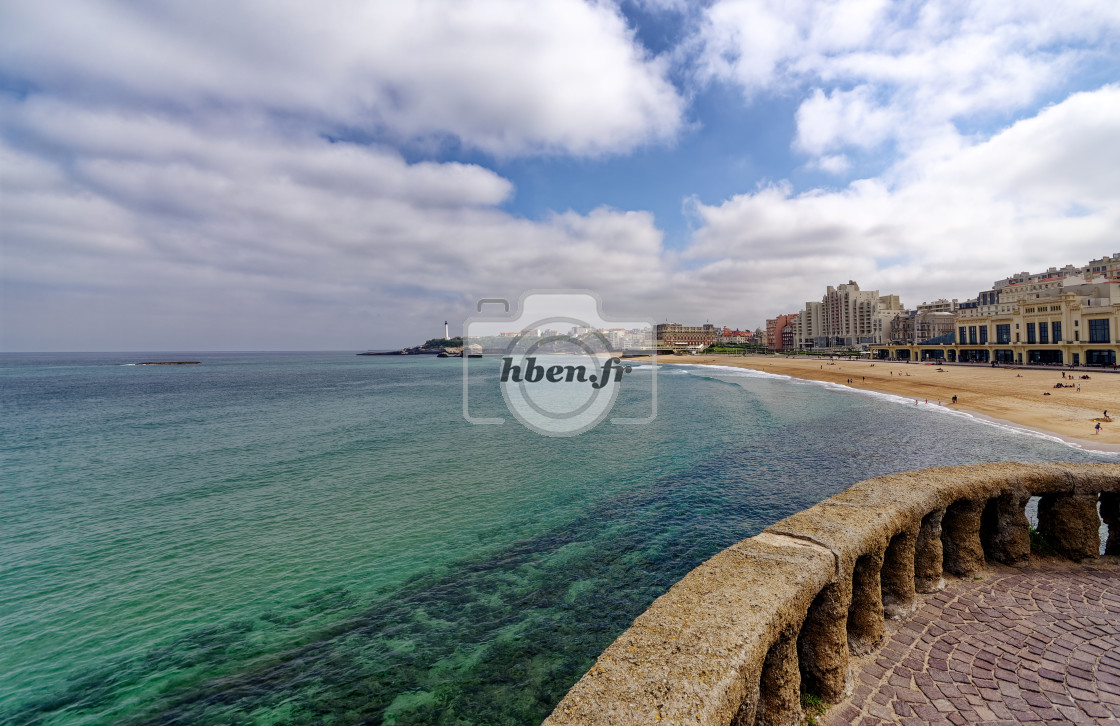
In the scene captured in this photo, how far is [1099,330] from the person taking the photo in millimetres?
69938

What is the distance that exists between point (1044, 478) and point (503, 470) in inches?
814

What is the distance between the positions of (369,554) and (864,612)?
44.7 feet

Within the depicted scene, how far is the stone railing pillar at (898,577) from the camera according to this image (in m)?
6.31

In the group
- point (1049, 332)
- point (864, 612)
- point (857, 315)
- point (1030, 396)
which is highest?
point (857, 315)

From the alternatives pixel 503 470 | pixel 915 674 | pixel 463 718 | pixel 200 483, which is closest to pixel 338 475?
pixel 200 483

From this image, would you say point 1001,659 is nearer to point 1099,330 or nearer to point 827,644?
point 827,644

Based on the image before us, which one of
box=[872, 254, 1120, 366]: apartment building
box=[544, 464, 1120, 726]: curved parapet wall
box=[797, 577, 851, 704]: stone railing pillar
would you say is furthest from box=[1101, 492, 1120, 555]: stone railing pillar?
box=[872, 254, 1120, 366]: apartment building

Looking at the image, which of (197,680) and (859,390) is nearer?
(197,680)

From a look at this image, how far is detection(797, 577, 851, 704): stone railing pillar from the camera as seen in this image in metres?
4.89

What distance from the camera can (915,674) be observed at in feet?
17.7

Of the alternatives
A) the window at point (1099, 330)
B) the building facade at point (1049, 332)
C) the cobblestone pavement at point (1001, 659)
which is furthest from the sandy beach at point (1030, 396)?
the cobblestone pavement at point (1001, 659)

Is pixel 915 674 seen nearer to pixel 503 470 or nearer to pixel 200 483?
pixel 503 470

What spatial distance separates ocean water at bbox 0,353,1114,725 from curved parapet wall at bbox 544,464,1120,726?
5.12 meters

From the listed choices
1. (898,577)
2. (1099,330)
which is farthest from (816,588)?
(1099,330)
